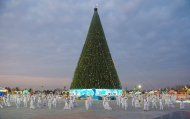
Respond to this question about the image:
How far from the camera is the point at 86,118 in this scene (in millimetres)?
17531

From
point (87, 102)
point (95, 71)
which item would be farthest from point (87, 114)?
point (95, 71)

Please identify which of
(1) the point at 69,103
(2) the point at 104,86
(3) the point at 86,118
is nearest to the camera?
(3) the point at 86,118

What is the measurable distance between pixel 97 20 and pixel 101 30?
1.88 metres

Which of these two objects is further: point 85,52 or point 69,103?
point 85,52

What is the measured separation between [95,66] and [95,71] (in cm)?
83

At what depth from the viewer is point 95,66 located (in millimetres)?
47531

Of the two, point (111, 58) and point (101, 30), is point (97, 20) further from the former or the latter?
point (111, 58)

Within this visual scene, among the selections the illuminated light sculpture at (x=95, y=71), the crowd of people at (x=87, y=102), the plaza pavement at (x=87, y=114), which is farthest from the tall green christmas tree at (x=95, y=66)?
the plaza pavement at (x=87, y=114)

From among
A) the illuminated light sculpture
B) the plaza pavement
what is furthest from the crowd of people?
the illuminated light sculpture

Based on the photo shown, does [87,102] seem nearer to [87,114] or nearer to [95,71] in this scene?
[87,114]

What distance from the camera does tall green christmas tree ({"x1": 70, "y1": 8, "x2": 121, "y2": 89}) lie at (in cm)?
4709

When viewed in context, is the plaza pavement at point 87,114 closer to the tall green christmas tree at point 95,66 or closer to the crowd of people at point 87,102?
the crowd of people at point 87,102

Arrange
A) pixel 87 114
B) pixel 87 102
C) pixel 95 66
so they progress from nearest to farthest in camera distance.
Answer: pixel 87 114 < pixel 87 102 < pixel 95 66

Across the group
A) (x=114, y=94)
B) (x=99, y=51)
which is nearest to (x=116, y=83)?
(x=114, y=94)
